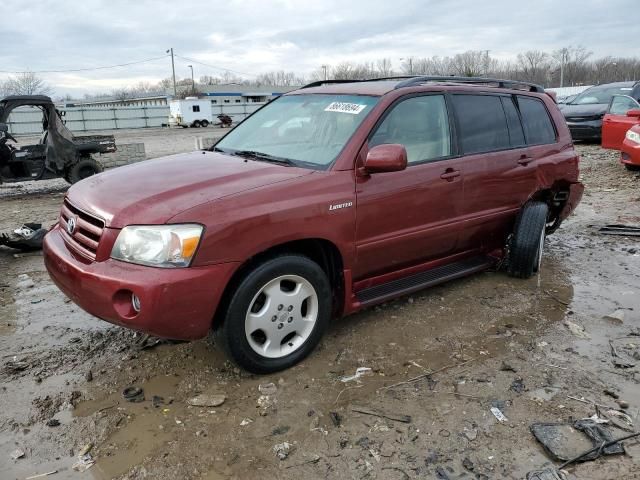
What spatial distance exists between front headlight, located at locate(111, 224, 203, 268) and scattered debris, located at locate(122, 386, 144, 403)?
2.74 feet

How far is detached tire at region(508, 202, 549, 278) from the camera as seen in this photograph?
15.6ft

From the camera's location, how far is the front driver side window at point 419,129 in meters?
3.82

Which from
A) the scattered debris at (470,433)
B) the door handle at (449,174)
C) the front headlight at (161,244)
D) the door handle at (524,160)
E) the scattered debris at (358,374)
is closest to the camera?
the scattered debris at (470,433)

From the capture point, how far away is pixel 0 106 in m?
9.82

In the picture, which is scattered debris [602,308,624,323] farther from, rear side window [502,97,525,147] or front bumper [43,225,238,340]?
front bumper [43,225,238,340]

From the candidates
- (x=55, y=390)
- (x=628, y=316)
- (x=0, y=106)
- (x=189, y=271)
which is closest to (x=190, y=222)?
(x=189, y=271)

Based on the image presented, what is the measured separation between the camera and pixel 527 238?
15.6 ft

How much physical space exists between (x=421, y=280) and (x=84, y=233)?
2.40 meters

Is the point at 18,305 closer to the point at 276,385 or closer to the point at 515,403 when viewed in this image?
the point at 276,385

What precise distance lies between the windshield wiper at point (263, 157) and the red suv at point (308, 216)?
0.9 inches

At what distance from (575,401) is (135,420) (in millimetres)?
2449

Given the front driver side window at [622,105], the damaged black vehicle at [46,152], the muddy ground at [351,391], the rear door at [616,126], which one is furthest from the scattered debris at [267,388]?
the front driver side window at [622,105]

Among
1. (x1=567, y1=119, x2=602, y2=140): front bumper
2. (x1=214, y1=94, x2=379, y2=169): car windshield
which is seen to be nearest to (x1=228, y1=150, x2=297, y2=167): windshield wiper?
(x1=214, y1=94, x2=379, y2=169): car windshield

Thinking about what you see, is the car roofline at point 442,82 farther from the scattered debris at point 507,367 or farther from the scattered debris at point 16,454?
the scattered debris at point 16,454
